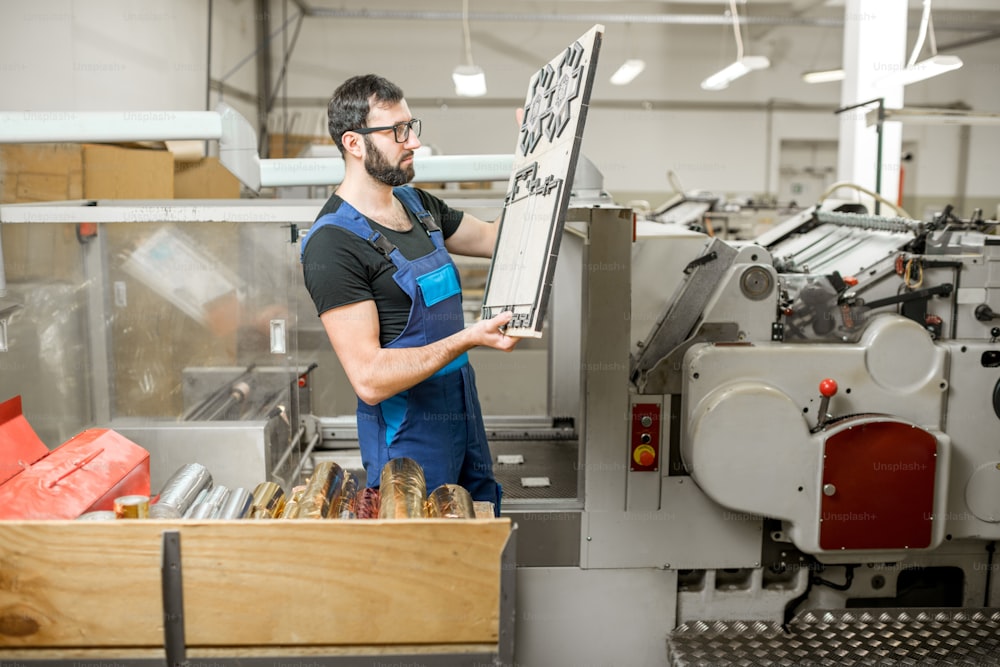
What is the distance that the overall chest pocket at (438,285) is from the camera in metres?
1.70

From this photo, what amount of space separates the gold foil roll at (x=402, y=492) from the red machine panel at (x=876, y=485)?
3.87ft

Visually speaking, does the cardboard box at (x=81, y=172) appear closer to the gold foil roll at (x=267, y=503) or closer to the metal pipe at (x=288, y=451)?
the metal pipe at (x=288, y=451)

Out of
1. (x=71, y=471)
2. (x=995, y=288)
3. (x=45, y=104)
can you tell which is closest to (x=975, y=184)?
(x=995, y=288)

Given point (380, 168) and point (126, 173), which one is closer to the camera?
point (380, 168)

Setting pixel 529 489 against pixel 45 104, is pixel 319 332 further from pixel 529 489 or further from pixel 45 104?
pixel 45 104

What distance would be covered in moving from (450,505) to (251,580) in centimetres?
29

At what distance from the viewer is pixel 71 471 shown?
54.6 inches

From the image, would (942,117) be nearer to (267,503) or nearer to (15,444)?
(267,503)

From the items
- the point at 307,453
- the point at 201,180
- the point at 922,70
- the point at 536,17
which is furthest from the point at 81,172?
the point at 536,17

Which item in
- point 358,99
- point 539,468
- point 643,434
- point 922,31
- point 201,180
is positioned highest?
point 922,31

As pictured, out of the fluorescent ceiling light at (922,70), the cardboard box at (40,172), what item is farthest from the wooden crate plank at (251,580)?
the fluorescent ceiling light at (922,70)

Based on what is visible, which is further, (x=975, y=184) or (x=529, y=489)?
(x=975, y=184)

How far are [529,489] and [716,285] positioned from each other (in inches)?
31.2

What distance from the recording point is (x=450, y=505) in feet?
3.83
